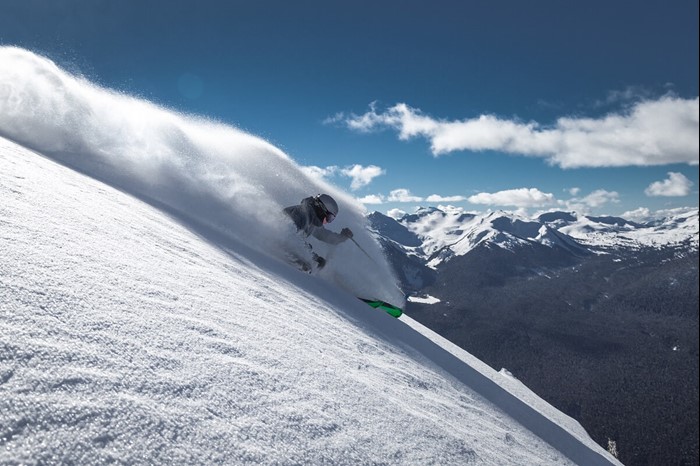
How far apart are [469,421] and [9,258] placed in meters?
5.38

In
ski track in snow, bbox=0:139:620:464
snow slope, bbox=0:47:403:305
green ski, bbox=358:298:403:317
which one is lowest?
ski track in snow, bbox=0:139:620:464

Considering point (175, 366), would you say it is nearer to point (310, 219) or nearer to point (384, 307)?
point (384, 307)

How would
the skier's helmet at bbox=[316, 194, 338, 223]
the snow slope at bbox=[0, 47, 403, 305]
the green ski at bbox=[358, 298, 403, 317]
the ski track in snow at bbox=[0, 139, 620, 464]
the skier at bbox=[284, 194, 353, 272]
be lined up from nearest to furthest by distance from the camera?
the ski track in snow at bbox=[0, 139, 620, 464] → the snow slope at bbox=[0, 47, 403, 305] → the green ski at bbox=[358, 298, 403, 317] → the skier at bbox=[284, 194, 353, 272] → the skier's helmet at bbox=[316, 194, 338, 223]

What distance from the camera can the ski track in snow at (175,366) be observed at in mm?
2021

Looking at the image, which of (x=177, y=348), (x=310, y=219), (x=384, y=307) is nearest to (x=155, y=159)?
(x=310, y=219)

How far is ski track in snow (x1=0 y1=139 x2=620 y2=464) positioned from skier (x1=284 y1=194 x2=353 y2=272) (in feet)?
13.8

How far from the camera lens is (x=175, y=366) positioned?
2748 mm

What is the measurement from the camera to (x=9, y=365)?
6.52ft

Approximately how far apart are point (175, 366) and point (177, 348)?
265mm

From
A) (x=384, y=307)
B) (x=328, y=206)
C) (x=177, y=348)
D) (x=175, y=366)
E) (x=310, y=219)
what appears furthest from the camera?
(x=328, y=206)

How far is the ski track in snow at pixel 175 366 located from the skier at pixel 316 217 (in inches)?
166

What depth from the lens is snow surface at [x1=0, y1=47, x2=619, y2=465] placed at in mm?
2098

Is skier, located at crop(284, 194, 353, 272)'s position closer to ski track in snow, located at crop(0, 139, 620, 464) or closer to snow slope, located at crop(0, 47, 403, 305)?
snow slope, located at crop(0, 47, 403, 305)

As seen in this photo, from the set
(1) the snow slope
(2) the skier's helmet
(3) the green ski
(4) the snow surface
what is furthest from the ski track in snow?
(2) the skier's helmet
